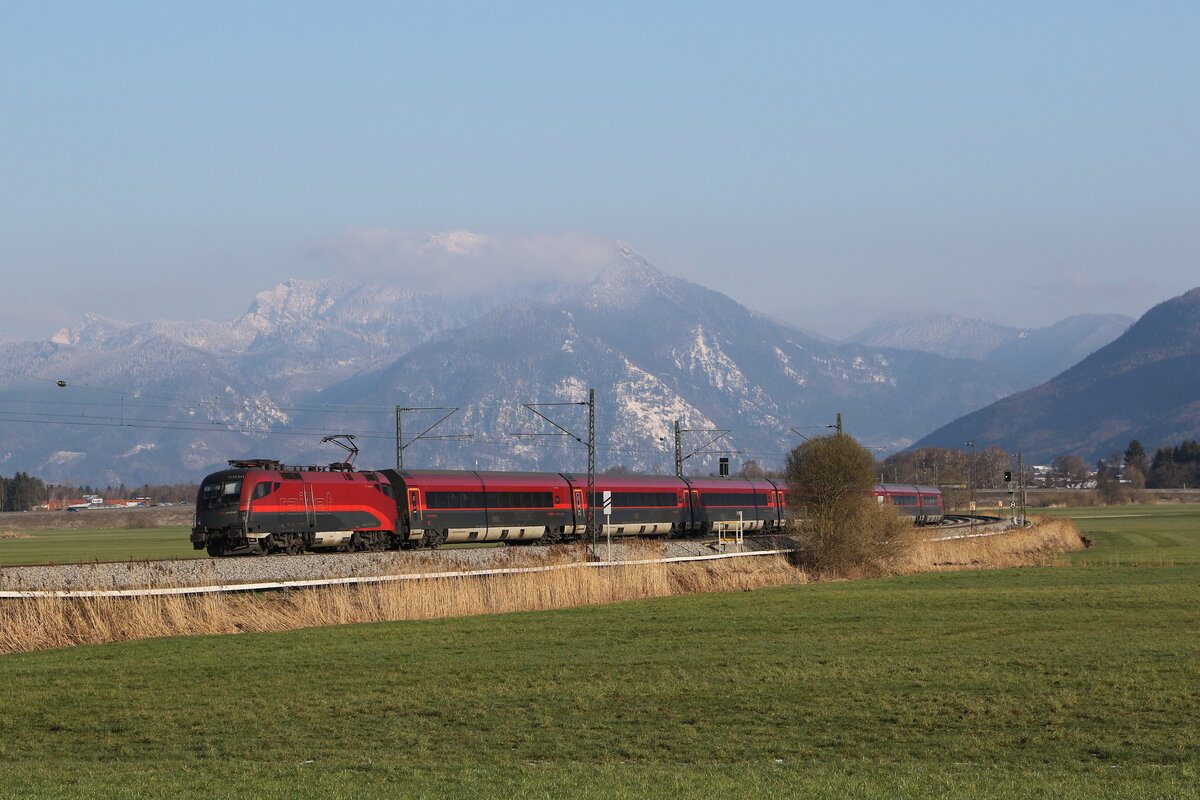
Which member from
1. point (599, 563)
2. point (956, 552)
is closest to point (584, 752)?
point (599, 563)

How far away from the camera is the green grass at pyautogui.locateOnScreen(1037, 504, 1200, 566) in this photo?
264ft

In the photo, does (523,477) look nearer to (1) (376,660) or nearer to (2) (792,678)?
(1) (376,660)

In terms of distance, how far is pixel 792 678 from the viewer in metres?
25.3

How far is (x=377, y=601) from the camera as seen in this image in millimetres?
41375

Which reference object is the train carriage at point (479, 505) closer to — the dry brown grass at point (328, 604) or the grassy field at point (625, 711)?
the dry brown grass at point (328, 604)

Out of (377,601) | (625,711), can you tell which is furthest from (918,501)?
(625,711)

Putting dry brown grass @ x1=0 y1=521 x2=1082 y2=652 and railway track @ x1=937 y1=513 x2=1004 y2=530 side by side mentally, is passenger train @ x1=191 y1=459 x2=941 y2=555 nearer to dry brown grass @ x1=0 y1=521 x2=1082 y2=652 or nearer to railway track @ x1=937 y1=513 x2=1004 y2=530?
dry brown grass @ x1=0 y1=521 x2=1082 y2=652

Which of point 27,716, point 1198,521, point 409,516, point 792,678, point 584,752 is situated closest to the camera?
point 584,752

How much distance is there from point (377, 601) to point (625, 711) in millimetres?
20553

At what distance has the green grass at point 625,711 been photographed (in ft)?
54.1

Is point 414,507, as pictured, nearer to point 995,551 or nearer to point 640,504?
point 640,504

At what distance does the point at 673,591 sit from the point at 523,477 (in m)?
20.9

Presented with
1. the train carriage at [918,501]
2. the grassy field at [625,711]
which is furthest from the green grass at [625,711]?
the train carriage at [918,501]

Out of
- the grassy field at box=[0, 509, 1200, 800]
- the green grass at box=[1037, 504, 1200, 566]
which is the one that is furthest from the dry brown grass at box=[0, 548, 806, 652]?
the green grass at box=[1037, 504, 1200, 566]
